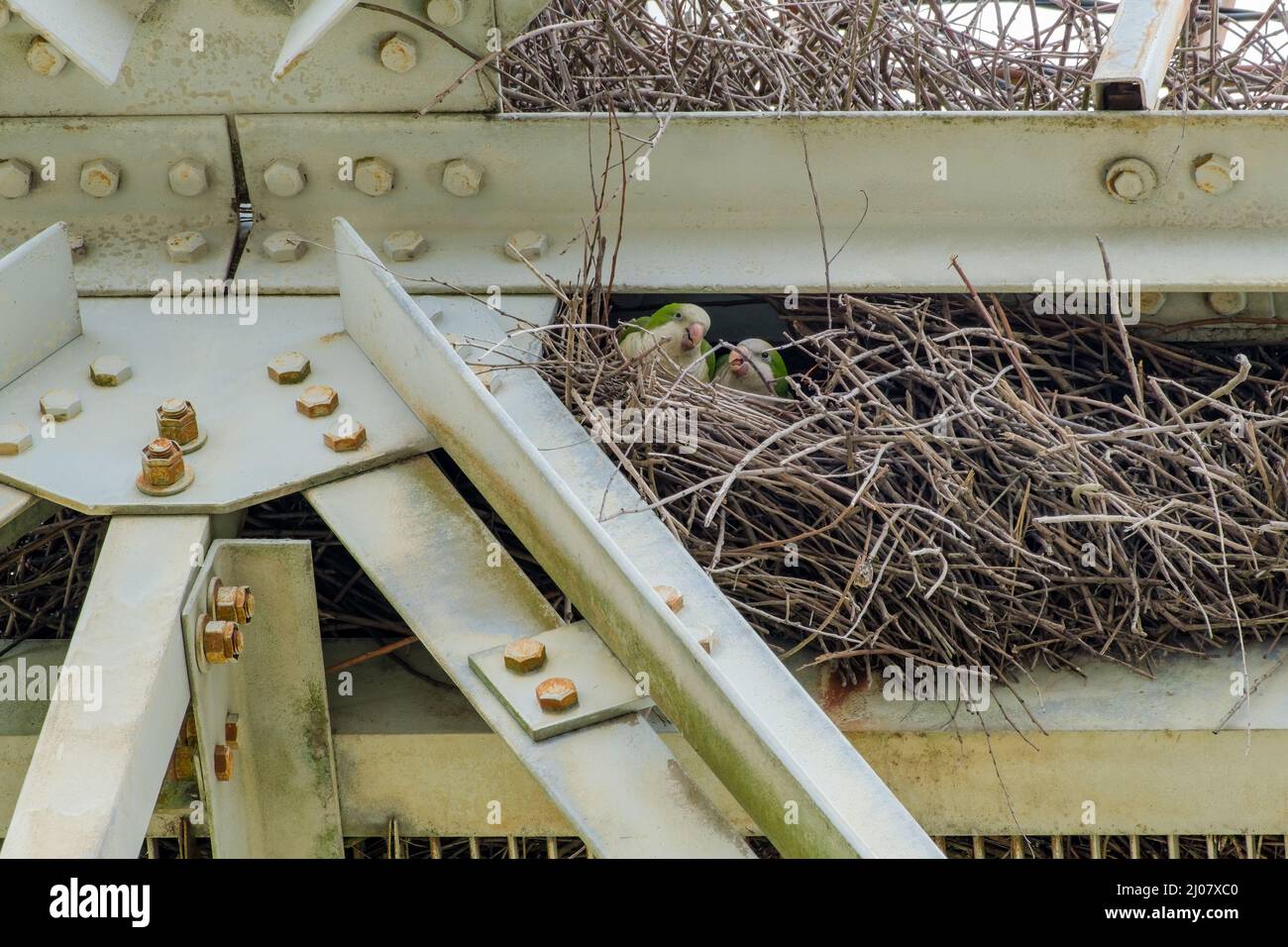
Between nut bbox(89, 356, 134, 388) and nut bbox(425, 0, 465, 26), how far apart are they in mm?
728

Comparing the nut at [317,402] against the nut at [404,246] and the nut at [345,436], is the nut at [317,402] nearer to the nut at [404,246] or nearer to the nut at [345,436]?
the nut at [345,436]

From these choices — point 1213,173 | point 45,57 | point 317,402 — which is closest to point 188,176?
point 45,57

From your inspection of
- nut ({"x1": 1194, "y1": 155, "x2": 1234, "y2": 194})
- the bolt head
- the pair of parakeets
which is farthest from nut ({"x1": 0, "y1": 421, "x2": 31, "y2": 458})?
nut ({"x1": 1194, "y1": 155, "x2": 1234, "y2": 194})

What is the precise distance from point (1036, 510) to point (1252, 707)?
40cm

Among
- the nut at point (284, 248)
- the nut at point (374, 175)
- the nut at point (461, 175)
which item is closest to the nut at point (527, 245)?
the nut at point (461, 175)

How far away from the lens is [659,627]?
6.57 ft

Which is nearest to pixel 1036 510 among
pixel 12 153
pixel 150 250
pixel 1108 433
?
pixel 1108 433

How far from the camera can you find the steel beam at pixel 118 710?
6.28 feet

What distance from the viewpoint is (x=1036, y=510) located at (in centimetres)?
254

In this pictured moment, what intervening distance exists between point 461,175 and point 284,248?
1.01 feet

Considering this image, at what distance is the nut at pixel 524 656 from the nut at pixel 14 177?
132 cm

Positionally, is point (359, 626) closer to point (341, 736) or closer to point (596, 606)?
point (341, 736)

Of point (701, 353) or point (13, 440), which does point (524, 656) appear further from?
point (701, 353)

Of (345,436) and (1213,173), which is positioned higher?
(1213,173)
